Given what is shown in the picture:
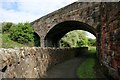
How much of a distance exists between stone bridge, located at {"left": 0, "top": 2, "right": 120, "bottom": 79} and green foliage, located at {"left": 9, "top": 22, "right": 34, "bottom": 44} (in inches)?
54.9

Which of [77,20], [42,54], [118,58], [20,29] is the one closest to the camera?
[118,58]

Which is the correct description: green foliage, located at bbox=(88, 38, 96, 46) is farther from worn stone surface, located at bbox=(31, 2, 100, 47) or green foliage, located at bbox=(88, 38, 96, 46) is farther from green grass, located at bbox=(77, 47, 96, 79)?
green grass, located at bbox=(77, 47, 96, 79)

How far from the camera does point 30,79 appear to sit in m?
7.02

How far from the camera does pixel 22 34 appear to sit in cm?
2398

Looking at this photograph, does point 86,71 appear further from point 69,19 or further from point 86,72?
point 69,19

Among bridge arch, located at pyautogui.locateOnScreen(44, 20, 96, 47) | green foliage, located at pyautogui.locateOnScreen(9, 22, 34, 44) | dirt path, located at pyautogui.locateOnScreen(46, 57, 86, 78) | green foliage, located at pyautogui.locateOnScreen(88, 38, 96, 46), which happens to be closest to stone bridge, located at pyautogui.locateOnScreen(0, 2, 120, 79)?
bridge arch, located at pyautogui.locateOnScreen(44, 20, 96, 47)

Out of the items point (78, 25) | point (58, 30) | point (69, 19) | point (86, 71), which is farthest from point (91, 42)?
point (86, 71)

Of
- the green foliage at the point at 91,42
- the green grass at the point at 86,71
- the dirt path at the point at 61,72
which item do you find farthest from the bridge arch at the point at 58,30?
the green foliage at the point at 91,42

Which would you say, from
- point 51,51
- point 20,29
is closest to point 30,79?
point 51,51

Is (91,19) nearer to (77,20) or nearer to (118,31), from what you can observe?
(77,20)

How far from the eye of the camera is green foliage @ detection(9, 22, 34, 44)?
78.3ft

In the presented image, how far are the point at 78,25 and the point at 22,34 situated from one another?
6769 millimetres

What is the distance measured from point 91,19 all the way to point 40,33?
28.8ft

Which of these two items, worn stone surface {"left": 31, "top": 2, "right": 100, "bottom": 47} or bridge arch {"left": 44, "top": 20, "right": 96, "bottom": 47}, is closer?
worn stone surface {"left": 31, "top": 2, "right": 100, "bottom": 47}
